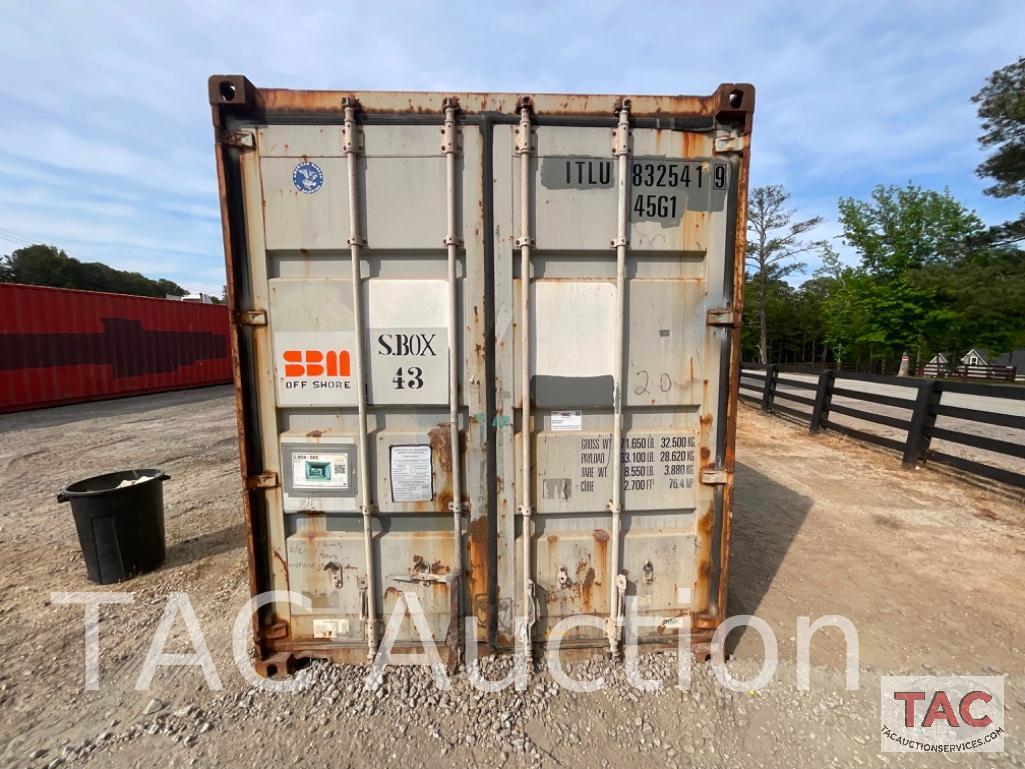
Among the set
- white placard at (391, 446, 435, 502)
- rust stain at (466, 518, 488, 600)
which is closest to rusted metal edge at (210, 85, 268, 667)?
white placard at (391, 446, 435, 502)

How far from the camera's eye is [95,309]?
13.0 meters

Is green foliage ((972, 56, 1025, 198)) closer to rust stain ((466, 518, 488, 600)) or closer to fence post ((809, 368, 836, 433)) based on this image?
fence post ((809, 368, 836, 433))

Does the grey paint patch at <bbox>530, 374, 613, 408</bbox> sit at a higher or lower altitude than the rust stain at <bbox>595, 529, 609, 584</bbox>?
higher

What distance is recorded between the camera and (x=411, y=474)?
92.0 inches

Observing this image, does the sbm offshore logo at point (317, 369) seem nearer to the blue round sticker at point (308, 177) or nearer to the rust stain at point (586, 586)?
the blue round sticker at point (308, 177)

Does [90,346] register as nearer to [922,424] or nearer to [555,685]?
[555,685]

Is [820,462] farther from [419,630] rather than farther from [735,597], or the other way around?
[419,630]

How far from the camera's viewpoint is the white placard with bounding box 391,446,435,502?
91.5 inches

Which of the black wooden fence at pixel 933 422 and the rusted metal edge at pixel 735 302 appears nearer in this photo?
the rusted metal edge at pixel 735 302

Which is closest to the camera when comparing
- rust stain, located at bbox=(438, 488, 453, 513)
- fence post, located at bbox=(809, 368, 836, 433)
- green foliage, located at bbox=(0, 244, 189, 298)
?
rust stain, located at bbox=(438, 488, 453, 513)

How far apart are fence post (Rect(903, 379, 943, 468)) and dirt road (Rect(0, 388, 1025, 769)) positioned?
4.28 feet

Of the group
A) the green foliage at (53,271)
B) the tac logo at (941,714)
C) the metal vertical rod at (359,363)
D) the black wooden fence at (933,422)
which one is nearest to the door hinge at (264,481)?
the metal vertical rod at (359,363)

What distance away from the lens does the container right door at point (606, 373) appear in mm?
2244

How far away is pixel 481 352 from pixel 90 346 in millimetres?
16368
